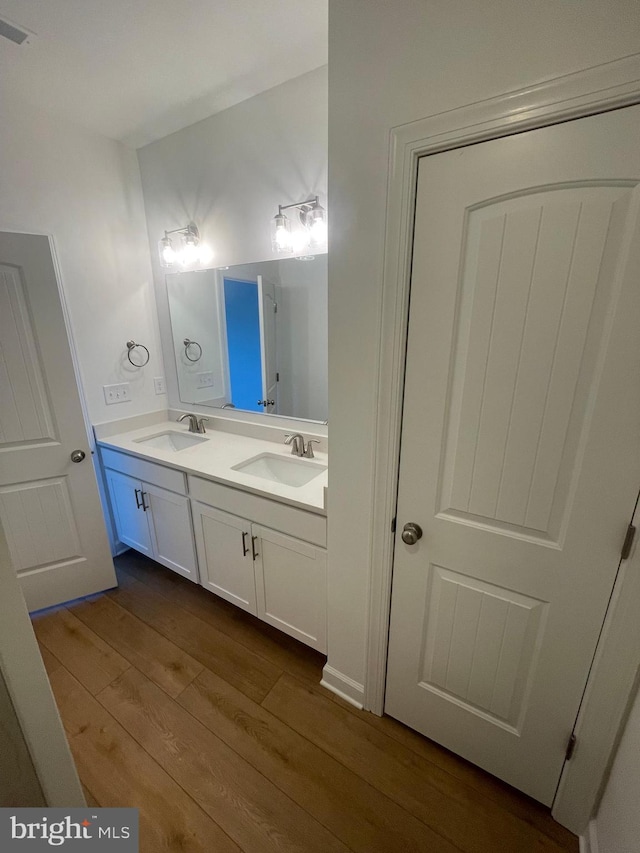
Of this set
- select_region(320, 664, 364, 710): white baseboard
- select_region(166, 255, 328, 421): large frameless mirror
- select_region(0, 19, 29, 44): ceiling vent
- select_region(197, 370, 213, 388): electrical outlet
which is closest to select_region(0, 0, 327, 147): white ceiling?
select_region(0, 19, 29, 44): ceiling vent

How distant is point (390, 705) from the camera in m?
1.39

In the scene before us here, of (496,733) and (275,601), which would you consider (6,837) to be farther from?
(496,733)

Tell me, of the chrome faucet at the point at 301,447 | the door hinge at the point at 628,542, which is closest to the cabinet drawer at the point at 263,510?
the chrome faucet at the point at 301,447

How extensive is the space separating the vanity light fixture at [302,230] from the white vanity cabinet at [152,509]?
4.30ft

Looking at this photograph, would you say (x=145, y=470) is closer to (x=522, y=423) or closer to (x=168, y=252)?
(x=168, y=252)

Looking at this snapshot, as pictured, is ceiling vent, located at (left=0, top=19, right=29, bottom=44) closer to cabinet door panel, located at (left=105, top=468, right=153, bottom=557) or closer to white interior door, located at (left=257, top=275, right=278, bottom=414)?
white interior door, located at (left=257, top=275, right=278, bottom=414)

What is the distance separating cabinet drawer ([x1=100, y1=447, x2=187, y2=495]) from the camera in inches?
71.4

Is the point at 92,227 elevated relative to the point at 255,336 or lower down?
elevated

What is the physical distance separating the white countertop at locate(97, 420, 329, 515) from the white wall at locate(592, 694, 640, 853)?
1.03 m

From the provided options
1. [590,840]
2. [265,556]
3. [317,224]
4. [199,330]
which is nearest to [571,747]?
[590,840]

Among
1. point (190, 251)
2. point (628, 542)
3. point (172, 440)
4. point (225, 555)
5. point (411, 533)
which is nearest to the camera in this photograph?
point (628, 542)

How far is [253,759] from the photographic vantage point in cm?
128

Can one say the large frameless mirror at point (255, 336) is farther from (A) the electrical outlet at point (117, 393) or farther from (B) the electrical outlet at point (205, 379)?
(A) the electrical outlet at point (117, 393)

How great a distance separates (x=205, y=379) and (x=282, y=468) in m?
0.93
